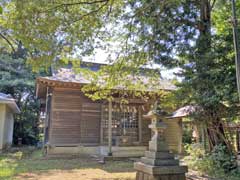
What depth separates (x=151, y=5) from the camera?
6578 millimetres

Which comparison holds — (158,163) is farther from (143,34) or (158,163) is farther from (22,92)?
(22,92)

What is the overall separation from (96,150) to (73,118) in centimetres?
188

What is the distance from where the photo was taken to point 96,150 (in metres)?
11.6

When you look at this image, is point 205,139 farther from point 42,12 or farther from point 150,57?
point 42,12

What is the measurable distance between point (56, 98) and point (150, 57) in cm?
541

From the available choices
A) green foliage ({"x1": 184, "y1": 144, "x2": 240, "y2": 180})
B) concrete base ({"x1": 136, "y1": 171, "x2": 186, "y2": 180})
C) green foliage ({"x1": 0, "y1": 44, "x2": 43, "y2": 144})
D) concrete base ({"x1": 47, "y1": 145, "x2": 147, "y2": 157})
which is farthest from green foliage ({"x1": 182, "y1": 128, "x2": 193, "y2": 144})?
green foliage ({"x1": 0, "y1": 44, "x2": 43, "y2": 144})

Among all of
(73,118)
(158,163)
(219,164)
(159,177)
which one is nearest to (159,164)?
(158,163)

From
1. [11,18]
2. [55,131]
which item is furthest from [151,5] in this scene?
[55,131]

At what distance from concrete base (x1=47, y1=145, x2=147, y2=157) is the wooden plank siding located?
0.24 m

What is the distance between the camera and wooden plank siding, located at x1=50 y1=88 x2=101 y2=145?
11.1 metres

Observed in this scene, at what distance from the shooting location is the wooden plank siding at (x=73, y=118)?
11125 mm

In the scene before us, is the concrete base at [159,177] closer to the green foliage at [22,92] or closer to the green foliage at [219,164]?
the green foliage at [219,164]

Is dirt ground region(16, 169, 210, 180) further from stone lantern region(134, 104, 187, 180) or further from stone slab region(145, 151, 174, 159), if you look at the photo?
stone slab region(145, 151, 174, 159)

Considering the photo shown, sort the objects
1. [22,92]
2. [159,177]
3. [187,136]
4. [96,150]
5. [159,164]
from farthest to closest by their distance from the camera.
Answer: [22,92] < [187,136] < [96,150] < [159,164] < [159,177]
